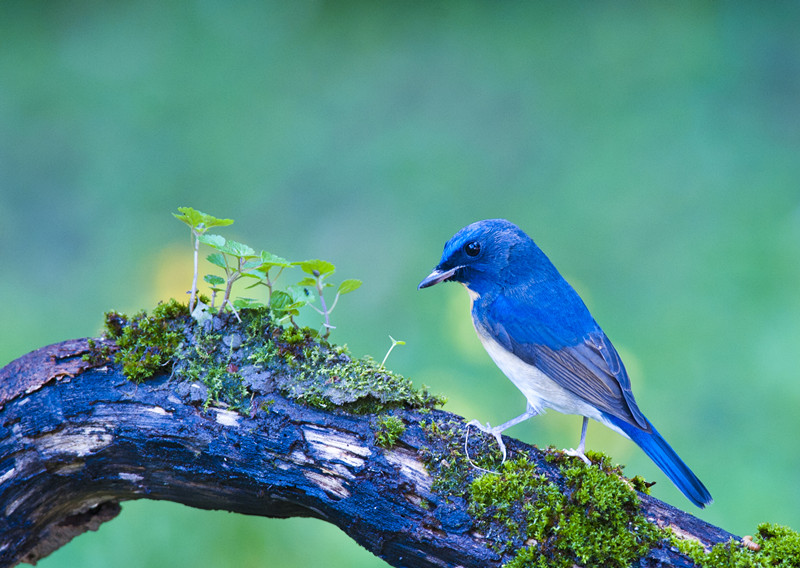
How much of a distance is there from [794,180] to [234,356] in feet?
21.7

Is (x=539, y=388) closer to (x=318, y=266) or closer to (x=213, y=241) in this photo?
(x=318, y=266)

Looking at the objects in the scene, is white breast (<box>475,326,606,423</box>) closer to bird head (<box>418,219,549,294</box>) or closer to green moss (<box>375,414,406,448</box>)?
bird head (<box>418,219,549,294</box>)

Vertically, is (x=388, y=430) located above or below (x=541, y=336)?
below

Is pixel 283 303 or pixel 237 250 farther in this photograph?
pixel 283 303

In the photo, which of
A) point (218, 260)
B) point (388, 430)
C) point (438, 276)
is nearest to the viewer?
point (388, 430)

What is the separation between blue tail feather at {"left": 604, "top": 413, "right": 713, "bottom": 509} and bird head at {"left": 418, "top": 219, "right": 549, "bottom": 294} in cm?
86

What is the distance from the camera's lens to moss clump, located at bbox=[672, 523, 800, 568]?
287cm

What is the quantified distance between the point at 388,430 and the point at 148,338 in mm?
1111

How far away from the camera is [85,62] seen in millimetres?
8797

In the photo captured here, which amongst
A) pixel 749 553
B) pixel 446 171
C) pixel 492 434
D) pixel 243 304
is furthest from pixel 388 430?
pixel 446 171

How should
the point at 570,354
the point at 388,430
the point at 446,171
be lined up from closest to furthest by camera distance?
the point at 388,430 < the point at 570,354 < the point at 446,171

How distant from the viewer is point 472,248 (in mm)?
3686

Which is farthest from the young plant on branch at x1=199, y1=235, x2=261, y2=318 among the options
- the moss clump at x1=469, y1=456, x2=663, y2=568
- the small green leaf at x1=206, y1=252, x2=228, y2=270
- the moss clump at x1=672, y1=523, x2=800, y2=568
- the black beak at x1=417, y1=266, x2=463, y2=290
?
the moss clump at x1=672, y1=523, x2=800, y2=568

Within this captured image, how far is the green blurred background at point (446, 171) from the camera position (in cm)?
638
